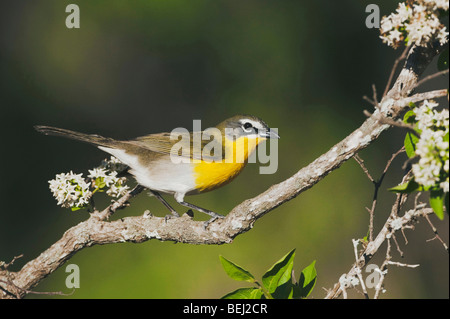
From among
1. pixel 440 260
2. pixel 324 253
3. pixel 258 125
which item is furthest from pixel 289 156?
pixel 258 125

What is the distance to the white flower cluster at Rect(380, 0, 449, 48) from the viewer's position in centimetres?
191

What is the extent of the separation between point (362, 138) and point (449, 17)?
53 cm

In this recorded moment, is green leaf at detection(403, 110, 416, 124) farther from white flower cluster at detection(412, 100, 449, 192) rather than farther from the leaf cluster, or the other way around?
the leaf cluster

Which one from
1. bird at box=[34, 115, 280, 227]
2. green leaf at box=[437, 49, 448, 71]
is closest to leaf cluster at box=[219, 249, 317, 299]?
green leaf at box=[437, 49, 448, 71]

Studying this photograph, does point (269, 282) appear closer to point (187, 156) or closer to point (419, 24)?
point (419, 24)

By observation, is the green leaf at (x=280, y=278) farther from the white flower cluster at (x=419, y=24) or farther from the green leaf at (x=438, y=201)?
the white flower cluster at (x=419, y=24)

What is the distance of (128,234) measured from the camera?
9.91 feet

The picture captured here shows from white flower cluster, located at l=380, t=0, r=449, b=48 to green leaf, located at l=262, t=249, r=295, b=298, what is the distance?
89cm

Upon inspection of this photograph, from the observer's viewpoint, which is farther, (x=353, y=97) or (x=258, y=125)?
(x=353, y=97)

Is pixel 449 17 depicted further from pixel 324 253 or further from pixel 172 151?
pixel 324 253

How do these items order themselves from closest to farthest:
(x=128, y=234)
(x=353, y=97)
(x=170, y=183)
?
(x=128, y=234) < (x=170, y=183) < (x=353, y=97)

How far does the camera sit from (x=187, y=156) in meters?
3.38

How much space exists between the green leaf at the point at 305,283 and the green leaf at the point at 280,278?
82 millimetres

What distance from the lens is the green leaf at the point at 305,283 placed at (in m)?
2.34
